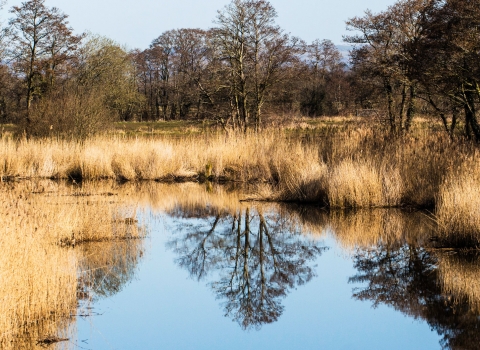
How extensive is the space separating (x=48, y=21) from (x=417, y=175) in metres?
20.8

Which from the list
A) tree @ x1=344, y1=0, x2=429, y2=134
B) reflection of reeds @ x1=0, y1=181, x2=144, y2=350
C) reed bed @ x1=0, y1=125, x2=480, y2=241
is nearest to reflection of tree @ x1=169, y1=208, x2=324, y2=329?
reflection of reeds @ x1=0, y1=181, x2=144, y2=350

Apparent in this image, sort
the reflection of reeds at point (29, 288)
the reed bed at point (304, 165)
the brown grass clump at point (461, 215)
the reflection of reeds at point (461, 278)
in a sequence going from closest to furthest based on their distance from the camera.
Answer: the reflection of reeds at point (29, 288) → the reflection of reeds at point (461, 278) → the brown grass clump at point (461, 215) → the reed bed at point (304, 165)

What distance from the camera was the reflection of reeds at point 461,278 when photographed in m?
5.89

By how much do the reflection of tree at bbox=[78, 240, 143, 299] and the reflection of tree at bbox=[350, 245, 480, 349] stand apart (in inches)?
98.4

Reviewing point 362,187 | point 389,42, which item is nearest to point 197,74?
point 389,42

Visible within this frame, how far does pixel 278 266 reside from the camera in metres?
7.51

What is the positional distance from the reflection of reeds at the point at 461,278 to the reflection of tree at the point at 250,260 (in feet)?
4.85

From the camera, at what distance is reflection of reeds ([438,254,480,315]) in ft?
19.3

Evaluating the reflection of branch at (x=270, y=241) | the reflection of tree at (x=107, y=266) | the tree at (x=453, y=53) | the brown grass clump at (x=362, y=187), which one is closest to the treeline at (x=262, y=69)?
the tree at (x=453, y=53)

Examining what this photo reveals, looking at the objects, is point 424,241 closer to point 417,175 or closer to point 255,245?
point 255,245

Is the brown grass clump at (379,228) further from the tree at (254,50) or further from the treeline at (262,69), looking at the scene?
the tree at (254,50)

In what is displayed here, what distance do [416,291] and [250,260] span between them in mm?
2333

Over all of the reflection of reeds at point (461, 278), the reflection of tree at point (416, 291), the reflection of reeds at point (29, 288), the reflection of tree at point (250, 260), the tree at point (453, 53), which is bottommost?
the reflection of tree at point (250, 260)

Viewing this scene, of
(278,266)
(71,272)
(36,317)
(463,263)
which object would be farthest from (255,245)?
(36,317)
